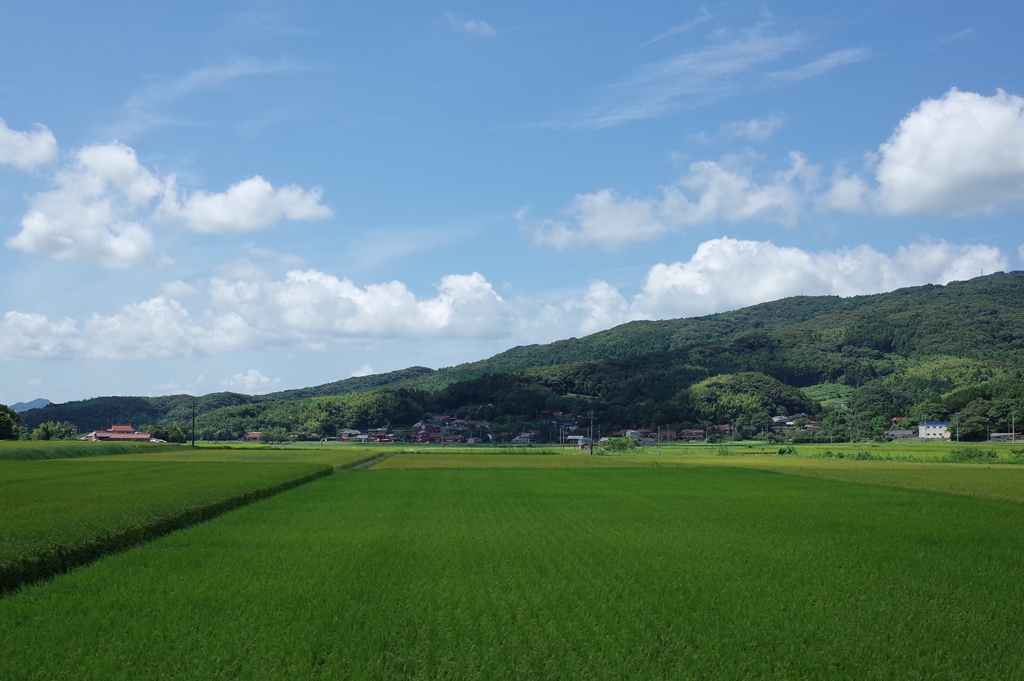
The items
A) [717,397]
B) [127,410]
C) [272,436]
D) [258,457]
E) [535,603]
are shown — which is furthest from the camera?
[127,410]

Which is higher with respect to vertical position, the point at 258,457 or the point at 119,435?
the point at 119,435

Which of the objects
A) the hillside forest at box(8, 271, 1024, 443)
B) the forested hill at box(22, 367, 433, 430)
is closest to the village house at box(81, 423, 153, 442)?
the hillside forest at box(8, 271, 1024, 443)

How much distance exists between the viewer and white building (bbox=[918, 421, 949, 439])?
10497 cm

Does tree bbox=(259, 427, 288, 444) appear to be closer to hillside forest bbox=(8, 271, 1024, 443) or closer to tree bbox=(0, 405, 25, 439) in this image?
hillside forest bbox=(8, 271, 1024, 443)

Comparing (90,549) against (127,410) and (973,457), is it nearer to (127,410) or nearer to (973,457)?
(973,457)

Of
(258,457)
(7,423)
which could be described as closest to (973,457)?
(258,457)

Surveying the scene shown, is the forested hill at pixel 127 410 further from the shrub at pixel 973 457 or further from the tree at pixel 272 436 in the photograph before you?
the shrub at pixel 973 457

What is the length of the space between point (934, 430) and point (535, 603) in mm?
112345

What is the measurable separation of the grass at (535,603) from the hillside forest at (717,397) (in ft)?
319

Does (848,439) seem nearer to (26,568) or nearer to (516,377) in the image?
(516,377)

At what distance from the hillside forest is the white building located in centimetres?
219

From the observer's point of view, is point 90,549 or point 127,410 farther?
point 127,410

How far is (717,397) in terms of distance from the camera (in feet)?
454

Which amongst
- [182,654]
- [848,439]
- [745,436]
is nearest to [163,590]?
[182,654]
